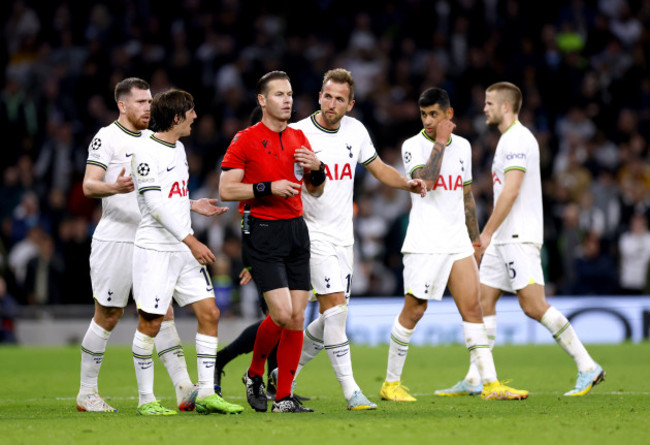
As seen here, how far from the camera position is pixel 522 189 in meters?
9.40

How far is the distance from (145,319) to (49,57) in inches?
601

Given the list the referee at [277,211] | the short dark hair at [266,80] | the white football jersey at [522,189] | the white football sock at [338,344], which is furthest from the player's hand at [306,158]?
the white football jersey at [522,189]

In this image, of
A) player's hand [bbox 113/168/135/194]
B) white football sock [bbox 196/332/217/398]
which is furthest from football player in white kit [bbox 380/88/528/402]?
player's hand [bbox 113/168/135/194]

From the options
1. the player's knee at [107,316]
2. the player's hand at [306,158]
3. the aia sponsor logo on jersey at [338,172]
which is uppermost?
the player's hand at [306,158]

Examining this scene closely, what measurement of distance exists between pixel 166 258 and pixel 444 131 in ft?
8.89

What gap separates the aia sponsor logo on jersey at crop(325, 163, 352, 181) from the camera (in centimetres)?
824

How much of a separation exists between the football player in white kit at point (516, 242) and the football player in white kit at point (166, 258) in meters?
2.61

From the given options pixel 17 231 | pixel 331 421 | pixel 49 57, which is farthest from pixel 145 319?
pixel 49 57

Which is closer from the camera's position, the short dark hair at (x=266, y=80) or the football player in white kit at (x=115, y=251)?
the short dark hair at (x=266, y=80)

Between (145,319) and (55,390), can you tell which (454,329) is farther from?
(145,319)

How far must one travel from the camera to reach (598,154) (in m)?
19.6

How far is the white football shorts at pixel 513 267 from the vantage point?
923cm

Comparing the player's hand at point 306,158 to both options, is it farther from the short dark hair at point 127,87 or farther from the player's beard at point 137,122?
the short dark hair at point 127,87

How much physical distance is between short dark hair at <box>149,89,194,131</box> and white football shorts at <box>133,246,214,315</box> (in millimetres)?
979
